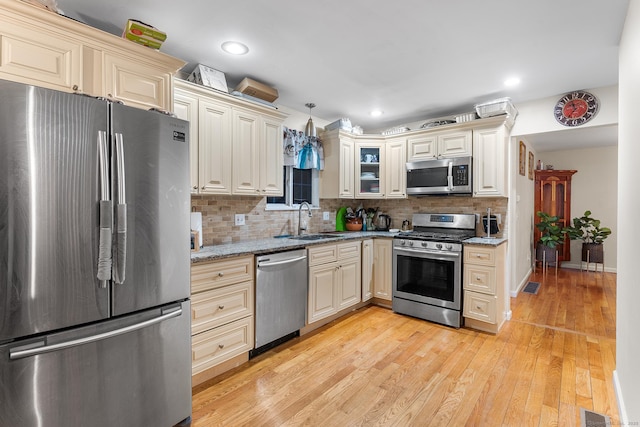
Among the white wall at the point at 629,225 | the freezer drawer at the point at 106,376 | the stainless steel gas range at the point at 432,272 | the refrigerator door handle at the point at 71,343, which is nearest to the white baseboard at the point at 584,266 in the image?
the stainless steel gas range at the point at 432,272

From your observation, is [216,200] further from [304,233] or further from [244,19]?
[244,19]

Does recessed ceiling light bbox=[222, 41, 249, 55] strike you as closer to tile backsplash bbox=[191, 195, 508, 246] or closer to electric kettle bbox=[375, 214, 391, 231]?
tile backsplash bbox=[191, 195, 508, 246]

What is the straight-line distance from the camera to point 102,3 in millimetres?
1852

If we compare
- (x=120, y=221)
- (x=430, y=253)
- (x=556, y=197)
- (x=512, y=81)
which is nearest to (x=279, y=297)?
(x=120, y=221)

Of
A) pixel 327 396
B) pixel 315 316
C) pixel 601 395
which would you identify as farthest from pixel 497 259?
pixel 327 396

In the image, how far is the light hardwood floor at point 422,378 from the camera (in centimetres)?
192

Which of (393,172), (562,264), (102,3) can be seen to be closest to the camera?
(102,3)

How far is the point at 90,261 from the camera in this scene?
1438mm

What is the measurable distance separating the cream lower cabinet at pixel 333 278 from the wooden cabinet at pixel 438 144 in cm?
139

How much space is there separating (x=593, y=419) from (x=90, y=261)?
9.52ft

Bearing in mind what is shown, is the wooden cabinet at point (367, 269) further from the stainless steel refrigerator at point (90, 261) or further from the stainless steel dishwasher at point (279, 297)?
the stainless steel refrigerator at point (90, 261)

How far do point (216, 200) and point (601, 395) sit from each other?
3.29 meters

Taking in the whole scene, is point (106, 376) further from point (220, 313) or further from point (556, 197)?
point (556, 197)

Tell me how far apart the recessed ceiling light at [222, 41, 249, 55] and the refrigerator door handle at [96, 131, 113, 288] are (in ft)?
4.12
